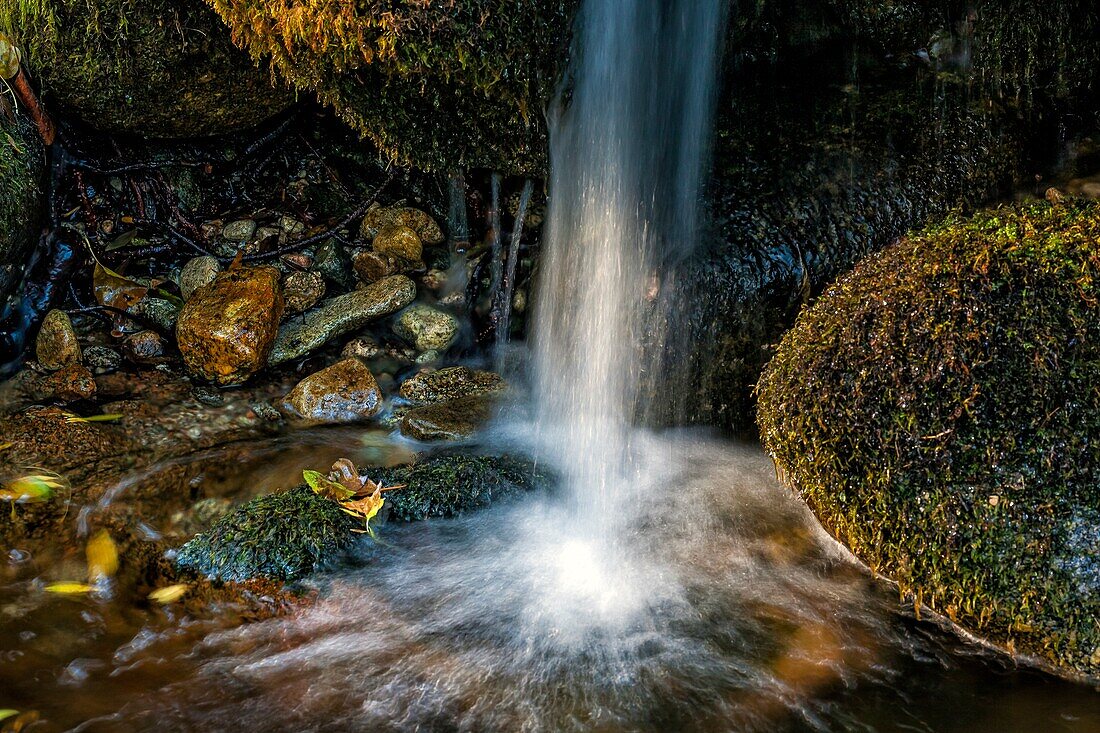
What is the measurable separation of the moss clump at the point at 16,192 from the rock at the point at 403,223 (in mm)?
2370

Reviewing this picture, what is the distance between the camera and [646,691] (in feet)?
8.97

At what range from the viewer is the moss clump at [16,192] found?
16.5ft

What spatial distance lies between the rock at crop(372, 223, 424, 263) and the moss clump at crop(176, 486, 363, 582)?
2.93 metres

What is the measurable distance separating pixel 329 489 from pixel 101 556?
108 cm

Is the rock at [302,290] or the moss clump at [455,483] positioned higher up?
the rock at [302,290]

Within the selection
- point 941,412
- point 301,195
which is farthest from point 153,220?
point 941,412

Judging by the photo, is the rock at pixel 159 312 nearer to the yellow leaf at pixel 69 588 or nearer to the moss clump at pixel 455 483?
the moss clump at pixel 455 483

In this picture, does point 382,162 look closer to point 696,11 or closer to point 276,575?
point 696,11

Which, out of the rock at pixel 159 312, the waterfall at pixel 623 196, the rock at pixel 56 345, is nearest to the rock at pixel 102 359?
the rock at pixel 56 345

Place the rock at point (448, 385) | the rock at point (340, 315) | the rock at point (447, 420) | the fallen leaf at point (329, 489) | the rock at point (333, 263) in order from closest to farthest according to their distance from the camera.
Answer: the fallen leaf at point (329, 489) → the rock at point (447, 420) → the rock at point (448, 385) → the rock at point (340, 315) → the rock at point (333, 263)

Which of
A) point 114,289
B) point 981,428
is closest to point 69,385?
point 114,289

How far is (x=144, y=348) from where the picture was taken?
5.48 metres

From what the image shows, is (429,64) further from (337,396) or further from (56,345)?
(56,345)

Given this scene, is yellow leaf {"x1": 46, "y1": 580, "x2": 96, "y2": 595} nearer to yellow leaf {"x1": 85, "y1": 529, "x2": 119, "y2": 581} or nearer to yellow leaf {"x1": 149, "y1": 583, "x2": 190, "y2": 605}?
yellow leaf {"x1": 85, "y1": 529, "x2": 119, "y2": 581}
